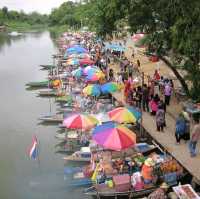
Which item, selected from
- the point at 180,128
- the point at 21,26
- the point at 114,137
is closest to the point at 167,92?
the point at 180,128

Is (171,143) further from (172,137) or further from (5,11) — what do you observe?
(5,11)

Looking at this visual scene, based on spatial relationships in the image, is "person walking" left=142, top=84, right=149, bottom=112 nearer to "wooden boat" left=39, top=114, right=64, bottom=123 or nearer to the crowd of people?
the crowd of people

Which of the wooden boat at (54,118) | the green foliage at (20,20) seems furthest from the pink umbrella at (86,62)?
the green foliage at (20,20)

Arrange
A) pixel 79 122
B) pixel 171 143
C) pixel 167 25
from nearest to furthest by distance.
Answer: pixel 171 143 → pixel 79 122 → pixel 167 25

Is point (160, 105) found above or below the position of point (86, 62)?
above

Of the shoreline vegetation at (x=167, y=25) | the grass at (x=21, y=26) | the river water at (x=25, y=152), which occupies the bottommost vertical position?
the grass at (x=21, y=26)

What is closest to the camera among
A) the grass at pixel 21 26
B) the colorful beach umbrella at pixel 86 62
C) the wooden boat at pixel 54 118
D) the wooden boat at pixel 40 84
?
the wooden boat at pixel 54 118

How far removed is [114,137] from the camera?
14789 mm

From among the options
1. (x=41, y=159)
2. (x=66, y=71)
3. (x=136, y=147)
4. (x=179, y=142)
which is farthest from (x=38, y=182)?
(x=66, y=71)

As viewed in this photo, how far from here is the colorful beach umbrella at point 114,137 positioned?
14.6m

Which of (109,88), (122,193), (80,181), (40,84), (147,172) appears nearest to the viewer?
(122,193)

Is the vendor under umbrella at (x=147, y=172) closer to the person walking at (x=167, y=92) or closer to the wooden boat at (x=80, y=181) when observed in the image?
the wooden boat at (x=80, y=181)

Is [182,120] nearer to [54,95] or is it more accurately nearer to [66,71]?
[54,95]

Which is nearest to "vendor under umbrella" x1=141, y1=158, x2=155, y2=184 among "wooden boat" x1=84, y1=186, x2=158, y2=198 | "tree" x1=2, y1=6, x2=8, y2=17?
"wooden boat" x1=84, y1=186, x2=158, y2=198
